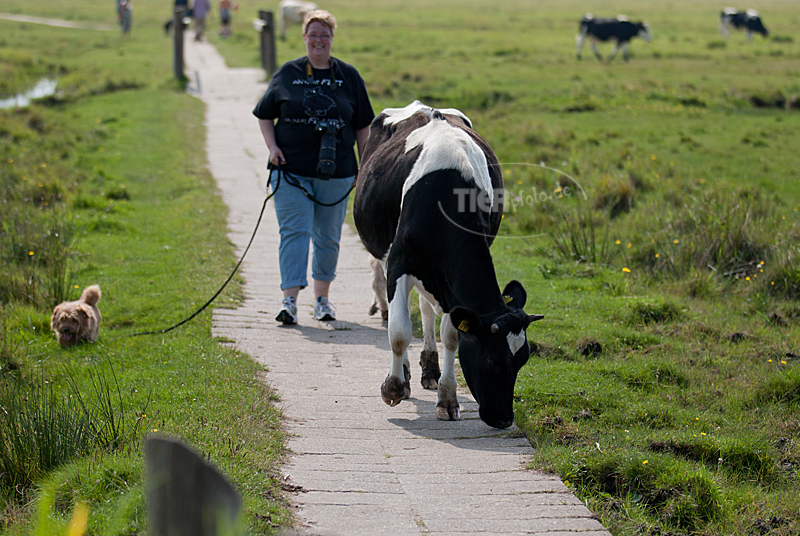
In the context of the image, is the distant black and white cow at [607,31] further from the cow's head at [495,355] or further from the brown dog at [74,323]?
the cow's head at [495,355]

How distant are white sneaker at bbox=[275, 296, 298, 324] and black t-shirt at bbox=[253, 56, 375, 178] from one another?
1135mm

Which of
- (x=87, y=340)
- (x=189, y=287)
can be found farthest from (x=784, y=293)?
(x=87, y=340)

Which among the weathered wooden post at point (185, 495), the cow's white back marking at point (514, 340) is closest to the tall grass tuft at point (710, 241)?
the cow's white back marking at point (514, 340)

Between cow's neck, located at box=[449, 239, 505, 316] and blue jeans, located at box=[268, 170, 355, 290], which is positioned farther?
blue jeans, located at box=[268, 170, 355, 290]

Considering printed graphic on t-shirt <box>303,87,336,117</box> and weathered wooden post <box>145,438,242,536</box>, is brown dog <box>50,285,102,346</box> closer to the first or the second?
printed graphic on t-shirt <box>303,87,336,117</box>

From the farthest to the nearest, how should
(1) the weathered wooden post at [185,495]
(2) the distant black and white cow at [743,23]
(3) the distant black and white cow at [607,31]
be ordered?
(2) the distant black and white cow at [743,23], (3) the distant black and white cow at [607,31], (1) the weathered wooden post at [185,495]

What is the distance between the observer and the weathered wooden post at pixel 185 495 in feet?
6.78

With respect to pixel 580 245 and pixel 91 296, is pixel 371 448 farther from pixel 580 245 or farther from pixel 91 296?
pixel 580 245

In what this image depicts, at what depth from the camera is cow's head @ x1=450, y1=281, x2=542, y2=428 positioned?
15.3 ft

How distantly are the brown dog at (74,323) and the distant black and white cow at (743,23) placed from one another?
44.2 m

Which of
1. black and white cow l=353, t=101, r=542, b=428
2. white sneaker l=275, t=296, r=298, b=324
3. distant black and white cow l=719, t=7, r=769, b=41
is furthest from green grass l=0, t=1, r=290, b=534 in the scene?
distant black and white cow l=719, t=7, r=769, b=41

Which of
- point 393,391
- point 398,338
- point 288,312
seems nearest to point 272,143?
point 288,312

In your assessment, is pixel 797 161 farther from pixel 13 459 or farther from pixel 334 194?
pixel 13 459

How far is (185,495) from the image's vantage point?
214 cm
